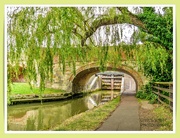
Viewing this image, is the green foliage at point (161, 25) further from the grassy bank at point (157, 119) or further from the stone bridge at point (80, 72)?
the grassy bank at point (157, 119)

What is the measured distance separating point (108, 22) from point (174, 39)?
3.31ft

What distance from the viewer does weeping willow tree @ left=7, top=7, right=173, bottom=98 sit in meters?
3.80

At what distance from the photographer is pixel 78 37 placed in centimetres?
413

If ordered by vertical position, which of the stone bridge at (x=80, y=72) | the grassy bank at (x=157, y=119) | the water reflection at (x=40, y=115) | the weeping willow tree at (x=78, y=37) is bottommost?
the water reflection at (x=40, y=115)

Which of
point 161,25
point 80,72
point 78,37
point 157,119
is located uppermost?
point 161,25

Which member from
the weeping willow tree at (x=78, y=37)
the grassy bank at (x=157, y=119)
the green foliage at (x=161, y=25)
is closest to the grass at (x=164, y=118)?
the grassy bank at (x=157, y=119)

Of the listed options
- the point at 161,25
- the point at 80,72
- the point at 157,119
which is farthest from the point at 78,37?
the point at 80,72

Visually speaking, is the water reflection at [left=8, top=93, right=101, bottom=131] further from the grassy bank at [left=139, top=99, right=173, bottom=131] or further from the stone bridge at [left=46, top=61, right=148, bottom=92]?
the grassy bank at [left=139, top=99, right=173, bottom=131]

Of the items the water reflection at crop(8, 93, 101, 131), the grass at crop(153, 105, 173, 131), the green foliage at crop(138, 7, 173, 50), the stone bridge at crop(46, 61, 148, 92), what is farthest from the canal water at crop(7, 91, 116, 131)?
the green foliage at crop(138, 7, 173, 50)

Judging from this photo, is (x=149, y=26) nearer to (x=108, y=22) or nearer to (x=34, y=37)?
(x=108, y=22)

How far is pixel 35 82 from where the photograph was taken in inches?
157

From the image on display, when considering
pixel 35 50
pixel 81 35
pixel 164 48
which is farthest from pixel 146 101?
pixel 35 50

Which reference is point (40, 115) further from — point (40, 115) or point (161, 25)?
point (161, 25)

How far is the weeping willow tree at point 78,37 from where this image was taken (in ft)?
12.5
